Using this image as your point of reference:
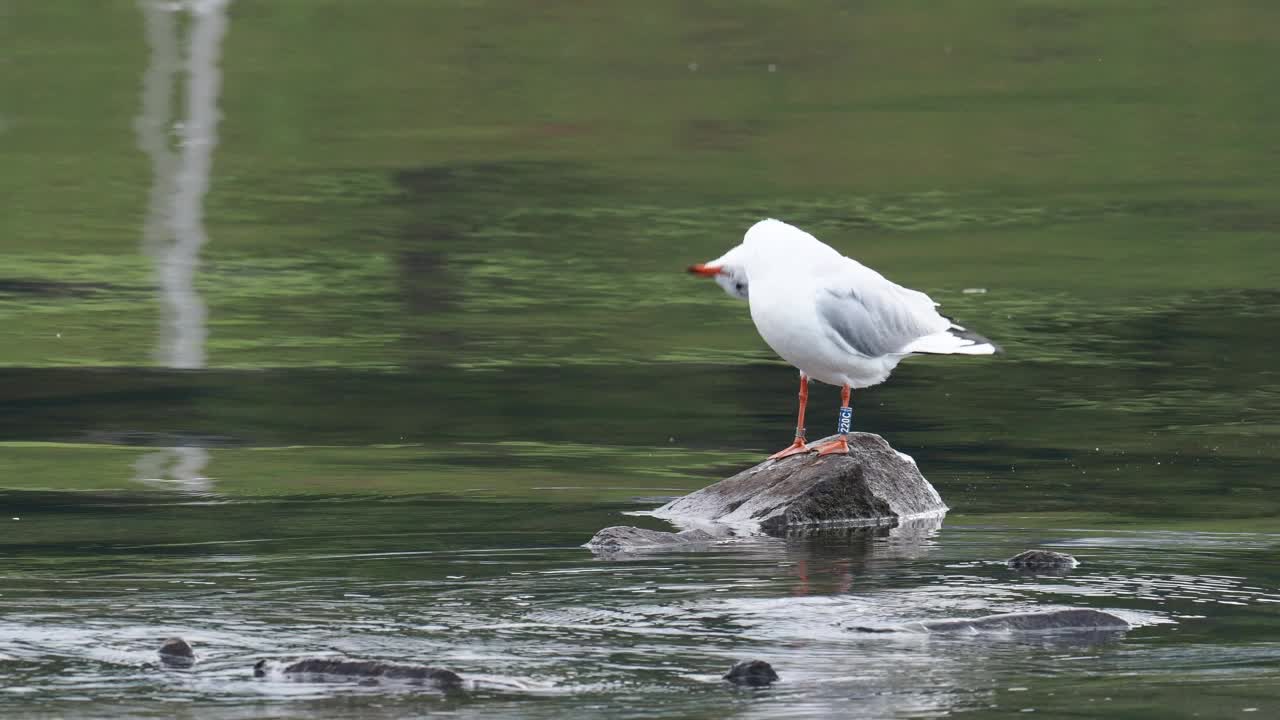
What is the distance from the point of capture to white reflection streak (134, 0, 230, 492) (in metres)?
17.7

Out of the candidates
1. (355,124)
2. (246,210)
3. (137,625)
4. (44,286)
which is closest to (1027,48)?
(355,124)

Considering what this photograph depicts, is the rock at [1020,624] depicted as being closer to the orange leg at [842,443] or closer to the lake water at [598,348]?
the lake water at [598,348]

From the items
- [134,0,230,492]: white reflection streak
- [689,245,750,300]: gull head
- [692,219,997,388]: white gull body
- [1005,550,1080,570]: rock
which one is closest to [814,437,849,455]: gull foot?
[692,219,997,388]: white gull body

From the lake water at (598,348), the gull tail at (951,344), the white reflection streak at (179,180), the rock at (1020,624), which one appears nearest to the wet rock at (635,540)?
the lake water at (598,348)

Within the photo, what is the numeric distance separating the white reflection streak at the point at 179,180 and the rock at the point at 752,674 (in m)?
7.26

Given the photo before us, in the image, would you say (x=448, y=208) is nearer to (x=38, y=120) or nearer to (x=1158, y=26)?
(x=38, y=120)

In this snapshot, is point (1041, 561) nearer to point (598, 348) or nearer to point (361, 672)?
point (361, 672)

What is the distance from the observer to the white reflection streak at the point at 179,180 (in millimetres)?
17688

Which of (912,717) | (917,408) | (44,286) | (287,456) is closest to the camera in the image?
(912,717)

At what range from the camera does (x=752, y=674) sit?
352 inches

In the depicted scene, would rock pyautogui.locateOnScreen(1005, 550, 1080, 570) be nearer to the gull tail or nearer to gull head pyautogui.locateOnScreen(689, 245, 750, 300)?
the gull tail

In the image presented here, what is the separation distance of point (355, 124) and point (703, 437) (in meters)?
24.5

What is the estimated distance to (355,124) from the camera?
41.6m

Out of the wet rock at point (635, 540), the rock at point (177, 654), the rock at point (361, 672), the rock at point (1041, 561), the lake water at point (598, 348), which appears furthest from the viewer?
the wet rock at point (635, 540)
